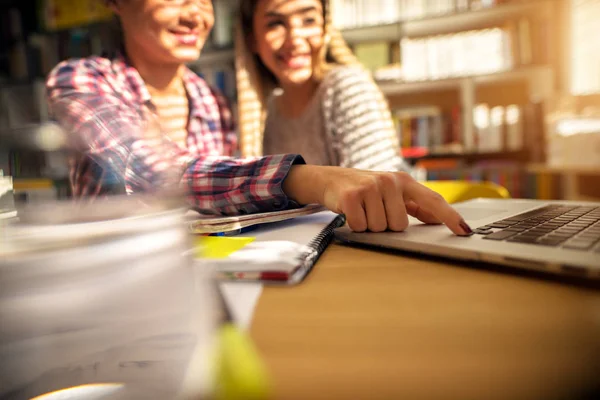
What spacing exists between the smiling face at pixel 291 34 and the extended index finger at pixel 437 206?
780 millimetres

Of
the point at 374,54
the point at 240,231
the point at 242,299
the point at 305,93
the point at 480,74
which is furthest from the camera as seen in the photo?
the point at 374,54

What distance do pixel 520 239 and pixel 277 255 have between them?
195 millimetres

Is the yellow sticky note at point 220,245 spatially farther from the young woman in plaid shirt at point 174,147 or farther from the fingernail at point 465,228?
the fingernail at point 465,228

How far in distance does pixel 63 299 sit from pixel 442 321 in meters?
0.17

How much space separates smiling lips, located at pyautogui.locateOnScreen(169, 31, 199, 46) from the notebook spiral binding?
0.51m

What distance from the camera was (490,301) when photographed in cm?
23

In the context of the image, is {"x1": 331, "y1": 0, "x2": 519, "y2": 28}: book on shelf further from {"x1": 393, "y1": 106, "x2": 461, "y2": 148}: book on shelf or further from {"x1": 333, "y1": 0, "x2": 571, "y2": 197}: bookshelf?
{"x1": 393, "y1": 106, "x2": 461, "y2": 148}: book on shelf

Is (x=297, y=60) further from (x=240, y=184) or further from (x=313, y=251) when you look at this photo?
(x=313, y=251)

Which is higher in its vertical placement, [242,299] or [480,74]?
[480,74]

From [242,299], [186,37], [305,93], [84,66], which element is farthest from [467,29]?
[242,299]

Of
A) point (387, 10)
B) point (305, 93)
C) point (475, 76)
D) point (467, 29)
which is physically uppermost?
point (387, 10)

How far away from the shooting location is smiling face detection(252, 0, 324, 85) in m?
1.05

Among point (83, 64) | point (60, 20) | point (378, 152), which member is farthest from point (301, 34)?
point (60, 20)

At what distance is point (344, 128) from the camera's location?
1000 millimetres
